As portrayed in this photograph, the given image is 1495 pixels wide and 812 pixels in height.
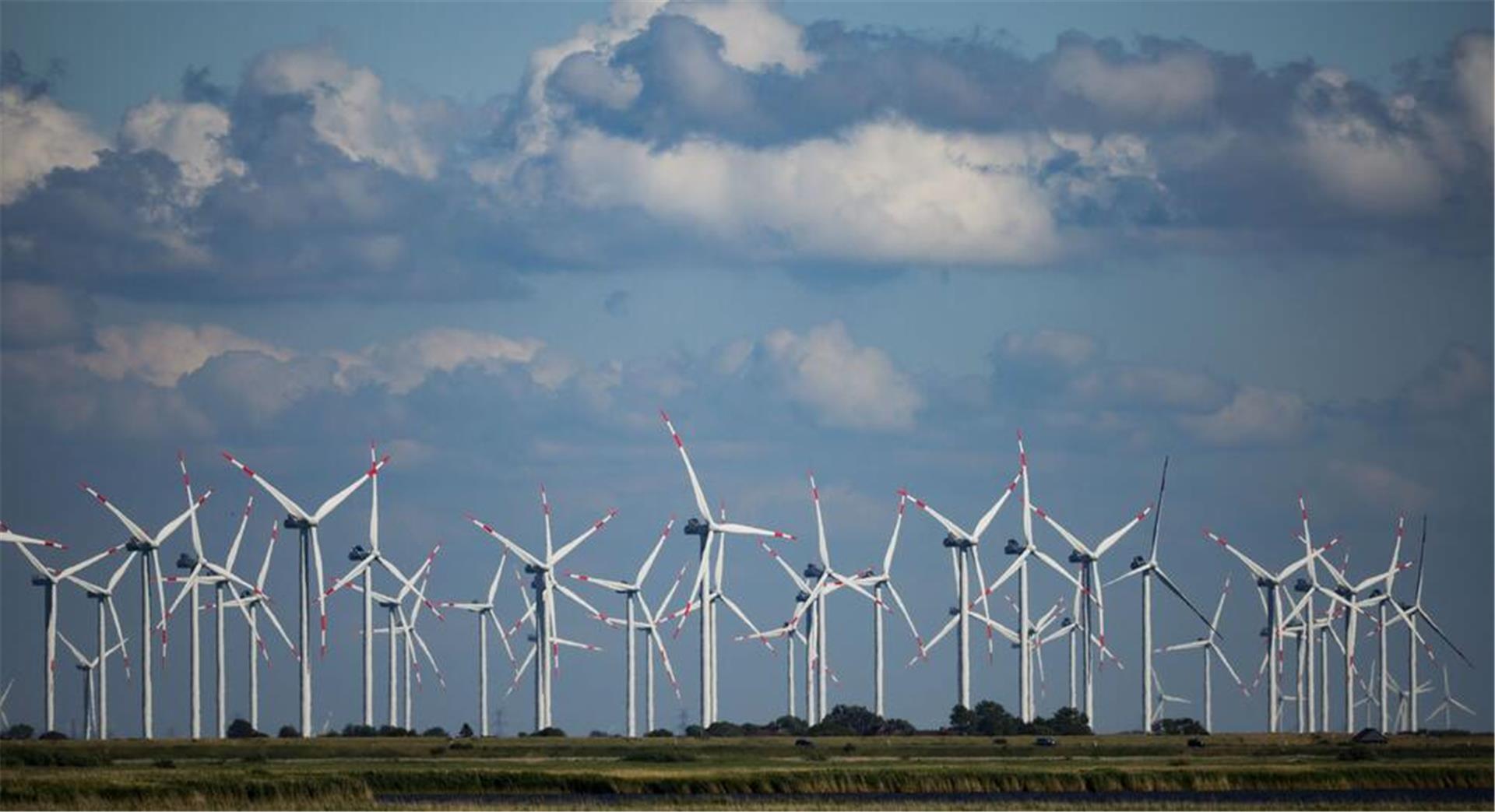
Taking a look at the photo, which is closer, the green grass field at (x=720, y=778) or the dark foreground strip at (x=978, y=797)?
the green grass field at (x=720, y=778)

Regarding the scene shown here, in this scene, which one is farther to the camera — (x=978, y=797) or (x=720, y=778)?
(x=720, y=778)

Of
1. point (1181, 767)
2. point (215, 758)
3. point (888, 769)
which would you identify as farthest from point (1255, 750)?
point (215, 758)

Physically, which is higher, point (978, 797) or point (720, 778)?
point (720, 778)

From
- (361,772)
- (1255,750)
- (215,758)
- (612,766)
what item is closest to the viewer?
(361,772)

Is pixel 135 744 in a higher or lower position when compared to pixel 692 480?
lower

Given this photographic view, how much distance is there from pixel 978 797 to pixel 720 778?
585 inches

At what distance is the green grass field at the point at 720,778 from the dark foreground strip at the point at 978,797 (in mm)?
184

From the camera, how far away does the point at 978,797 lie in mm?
130000

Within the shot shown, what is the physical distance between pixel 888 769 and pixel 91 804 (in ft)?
138

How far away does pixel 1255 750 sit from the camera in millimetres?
187375

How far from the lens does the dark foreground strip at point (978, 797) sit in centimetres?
12731

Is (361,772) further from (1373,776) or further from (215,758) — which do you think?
(1373,776)

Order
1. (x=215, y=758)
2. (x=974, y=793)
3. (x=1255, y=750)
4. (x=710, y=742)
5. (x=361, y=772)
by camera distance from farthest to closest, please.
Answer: (x=710, y=742) < (x=1255, y=750) < (x=215, y=758) < (x=361, y=772) < (x=974, y=793)

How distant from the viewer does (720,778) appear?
5463 inches
